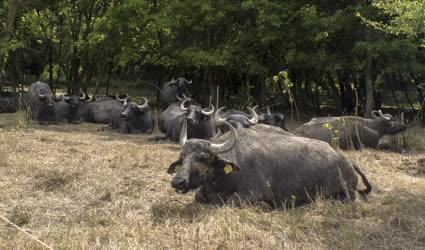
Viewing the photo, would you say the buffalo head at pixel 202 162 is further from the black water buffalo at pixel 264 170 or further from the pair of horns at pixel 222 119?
the pair of horns at pixel 222 119

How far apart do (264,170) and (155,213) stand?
1.61 m

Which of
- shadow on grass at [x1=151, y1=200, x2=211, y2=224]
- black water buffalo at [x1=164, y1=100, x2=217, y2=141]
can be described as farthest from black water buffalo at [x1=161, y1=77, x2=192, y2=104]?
shadow on grass at [x1=151, y1=200, x2=211, y2=224]

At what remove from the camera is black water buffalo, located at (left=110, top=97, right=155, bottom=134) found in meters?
16.0

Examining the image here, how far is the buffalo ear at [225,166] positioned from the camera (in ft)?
22.0

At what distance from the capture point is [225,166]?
673cm

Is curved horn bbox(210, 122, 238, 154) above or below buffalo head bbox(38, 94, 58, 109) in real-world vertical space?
above

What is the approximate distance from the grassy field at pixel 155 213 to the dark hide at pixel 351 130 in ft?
9.81

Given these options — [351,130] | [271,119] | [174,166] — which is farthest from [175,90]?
[174,166]

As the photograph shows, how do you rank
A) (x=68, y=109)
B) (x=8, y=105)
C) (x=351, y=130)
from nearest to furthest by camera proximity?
(x=351, y=130) → (x=68, y=109) → (x=8, y=105)

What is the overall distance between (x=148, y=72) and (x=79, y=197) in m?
24.5

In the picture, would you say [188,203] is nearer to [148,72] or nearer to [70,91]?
[70,91]

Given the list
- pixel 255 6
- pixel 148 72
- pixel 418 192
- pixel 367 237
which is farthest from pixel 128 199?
pixel 148 72

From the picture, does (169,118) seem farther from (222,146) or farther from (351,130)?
(222,146)

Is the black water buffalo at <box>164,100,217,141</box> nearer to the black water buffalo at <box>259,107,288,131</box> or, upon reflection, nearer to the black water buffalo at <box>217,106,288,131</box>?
the black water buffalo at <box>217,106,288,131</box>
